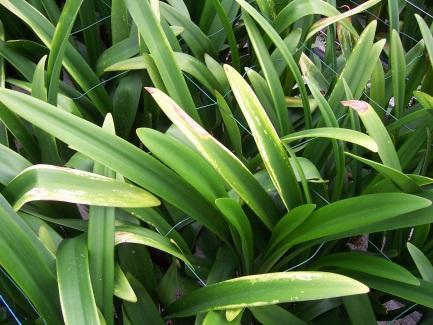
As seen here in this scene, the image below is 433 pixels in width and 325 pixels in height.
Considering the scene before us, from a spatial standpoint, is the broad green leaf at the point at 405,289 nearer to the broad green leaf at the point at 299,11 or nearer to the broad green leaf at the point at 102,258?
the broad green leaf at the point at 102,258

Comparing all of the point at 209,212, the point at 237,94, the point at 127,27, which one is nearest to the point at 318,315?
the point at 209,212

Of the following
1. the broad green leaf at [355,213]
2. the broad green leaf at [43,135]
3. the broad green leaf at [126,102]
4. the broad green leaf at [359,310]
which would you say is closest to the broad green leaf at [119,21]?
the broad green leaf at [126,102]

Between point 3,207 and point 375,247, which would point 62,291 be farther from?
point 375,247

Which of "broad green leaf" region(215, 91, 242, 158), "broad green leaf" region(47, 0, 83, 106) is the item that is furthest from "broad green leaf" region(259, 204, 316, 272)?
"broad green leaf" region(47, 0, 83, 106)

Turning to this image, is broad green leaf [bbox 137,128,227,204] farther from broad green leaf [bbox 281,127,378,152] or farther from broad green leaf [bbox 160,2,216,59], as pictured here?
broad green leaf [bbox 160,2,216,59]

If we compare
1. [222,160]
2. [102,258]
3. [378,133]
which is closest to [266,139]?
[222,160]

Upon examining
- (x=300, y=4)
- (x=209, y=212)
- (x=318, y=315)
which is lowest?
(x=318, y=315)
